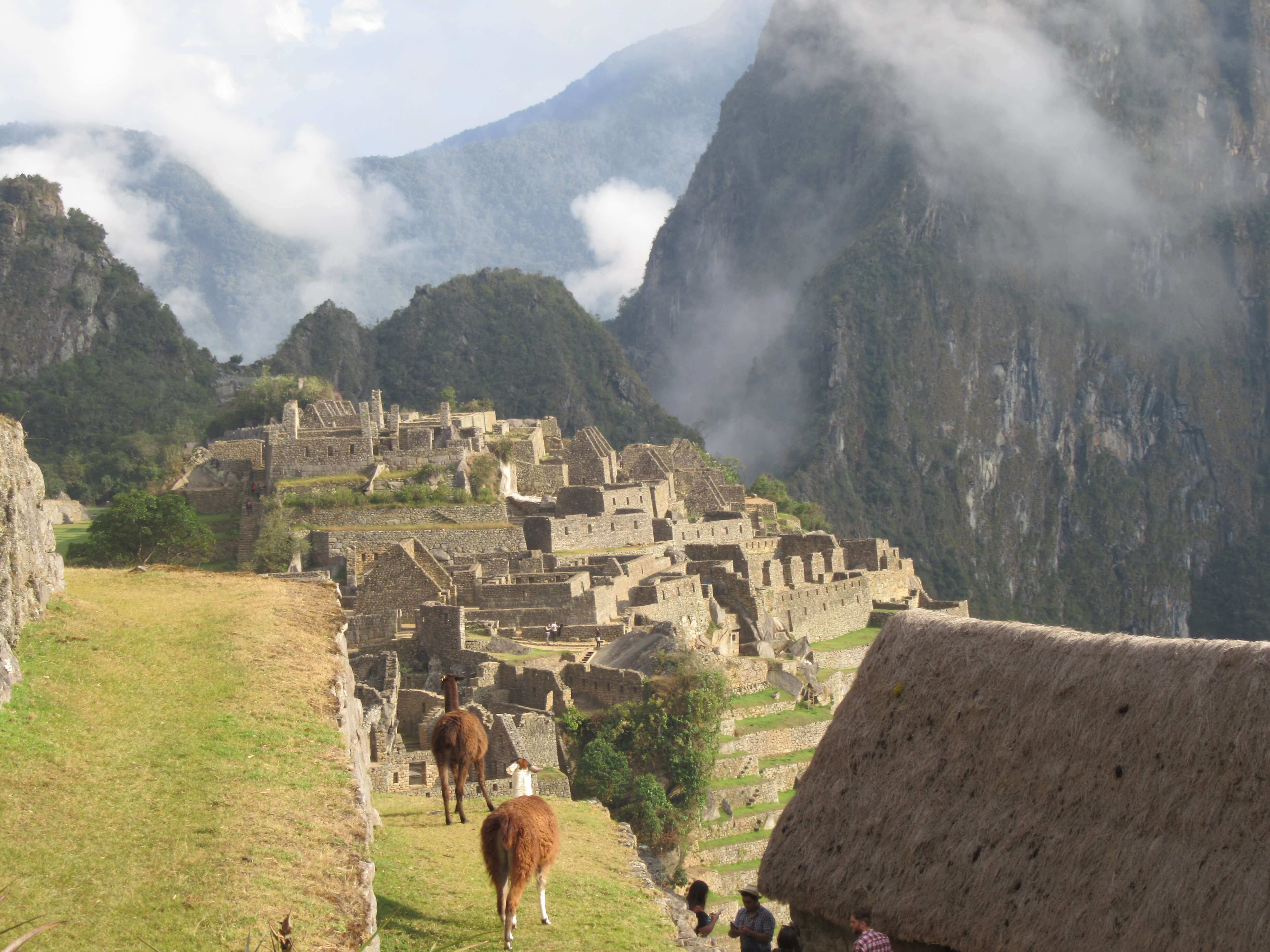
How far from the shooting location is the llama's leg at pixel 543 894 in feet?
35.0

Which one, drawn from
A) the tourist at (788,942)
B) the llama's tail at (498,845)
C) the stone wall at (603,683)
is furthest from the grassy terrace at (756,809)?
the tourist at (788,942)

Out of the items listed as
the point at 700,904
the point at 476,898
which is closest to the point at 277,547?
the point at 476,898

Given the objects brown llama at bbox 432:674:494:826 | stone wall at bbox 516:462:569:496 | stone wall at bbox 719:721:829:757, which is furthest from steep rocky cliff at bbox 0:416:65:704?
stone wall at bbox 516:462:569:496

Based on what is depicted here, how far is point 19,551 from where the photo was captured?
39.2 feet

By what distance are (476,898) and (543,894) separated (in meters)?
0.91

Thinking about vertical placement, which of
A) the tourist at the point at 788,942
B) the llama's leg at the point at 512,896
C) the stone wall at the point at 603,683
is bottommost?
the stone wall at the point at 603,683

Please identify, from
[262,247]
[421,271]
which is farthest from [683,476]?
[421,271]

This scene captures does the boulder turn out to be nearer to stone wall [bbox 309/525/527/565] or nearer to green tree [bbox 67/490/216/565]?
stone wall [bbox 309/525/527/565]

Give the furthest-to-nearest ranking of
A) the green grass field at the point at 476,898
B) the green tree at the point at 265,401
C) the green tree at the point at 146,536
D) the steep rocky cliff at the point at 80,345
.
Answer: the steep rocky cliff at the point at 80,345, the green tree at the point at 265,401, the green tree at the point at 146,536, the green grass field at the point at 476,898

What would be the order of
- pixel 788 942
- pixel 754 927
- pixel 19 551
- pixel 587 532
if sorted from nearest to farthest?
pixel 788 942, pixel 754 927, pixel 19 551, pixel 587 532

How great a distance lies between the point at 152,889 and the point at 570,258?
168583 mm

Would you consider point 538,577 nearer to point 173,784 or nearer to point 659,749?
point 659,749

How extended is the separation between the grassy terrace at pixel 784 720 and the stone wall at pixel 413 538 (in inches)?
378

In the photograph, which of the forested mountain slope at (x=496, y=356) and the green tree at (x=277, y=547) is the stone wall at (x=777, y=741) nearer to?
the green tree at (x=277, y=547)
